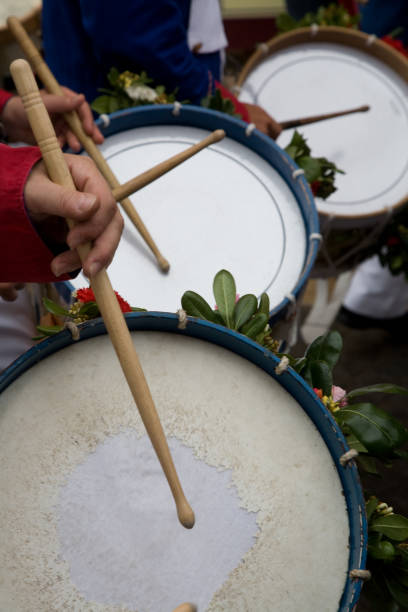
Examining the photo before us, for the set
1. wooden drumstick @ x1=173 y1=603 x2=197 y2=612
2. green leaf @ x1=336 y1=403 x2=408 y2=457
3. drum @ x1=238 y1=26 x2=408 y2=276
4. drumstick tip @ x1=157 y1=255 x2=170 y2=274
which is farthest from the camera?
drum @ x1=238 y1=26 x2=408 y2=276

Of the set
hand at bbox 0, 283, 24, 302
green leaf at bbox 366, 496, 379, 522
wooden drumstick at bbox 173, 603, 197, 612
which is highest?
green leaf at bbox 366, 496, 379, 522

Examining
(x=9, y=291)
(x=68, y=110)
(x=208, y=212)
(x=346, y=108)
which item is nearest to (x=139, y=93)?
(x=68, y=110)

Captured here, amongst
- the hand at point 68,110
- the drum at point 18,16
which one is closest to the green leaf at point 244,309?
the hand at point 68,110

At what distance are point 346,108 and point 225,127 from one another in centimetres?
45

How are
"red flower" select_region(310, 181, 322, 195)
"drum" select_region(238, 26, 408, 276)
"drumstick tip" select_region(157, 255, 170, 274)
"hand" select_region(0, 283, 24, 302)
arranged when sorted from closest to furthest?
"drumstick tip" select_region(157, 255, 170, 274), "hand" select_region(0, 283, 24, 302), "red flower" select_region(310, 181, 322, 195), "drum" select_region(238, 26, 408, 276)

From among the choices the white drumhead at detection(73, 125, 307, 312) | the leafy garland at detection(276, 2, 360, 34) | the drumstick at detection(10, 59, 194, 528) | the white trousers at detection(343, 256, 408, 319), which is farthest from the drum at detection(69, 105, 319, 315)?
the white trousers at detection(343, 256, 408, 319)

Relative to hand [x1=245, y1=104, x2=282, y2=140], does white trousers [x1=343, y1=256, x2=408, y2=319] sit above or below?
below

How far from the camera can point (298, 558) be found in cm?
47

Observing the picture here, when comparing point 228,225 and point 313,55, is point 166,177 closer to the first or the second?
point 228,225

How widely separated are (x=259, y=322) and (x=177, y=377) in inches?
4.1

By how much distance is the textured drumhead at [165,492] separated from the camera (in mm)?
464

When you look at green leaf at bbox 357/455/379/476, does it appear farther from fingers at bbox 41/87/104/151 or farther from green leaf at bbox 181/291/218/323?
fingers at bbox 41/87/104/151

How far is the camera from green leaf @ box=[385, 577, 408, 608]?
521 millimetres

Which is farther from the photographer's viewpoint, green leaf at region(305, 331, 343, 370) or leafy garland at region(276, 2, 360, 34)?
leafy garland at region(276, 2, 360, 34)
